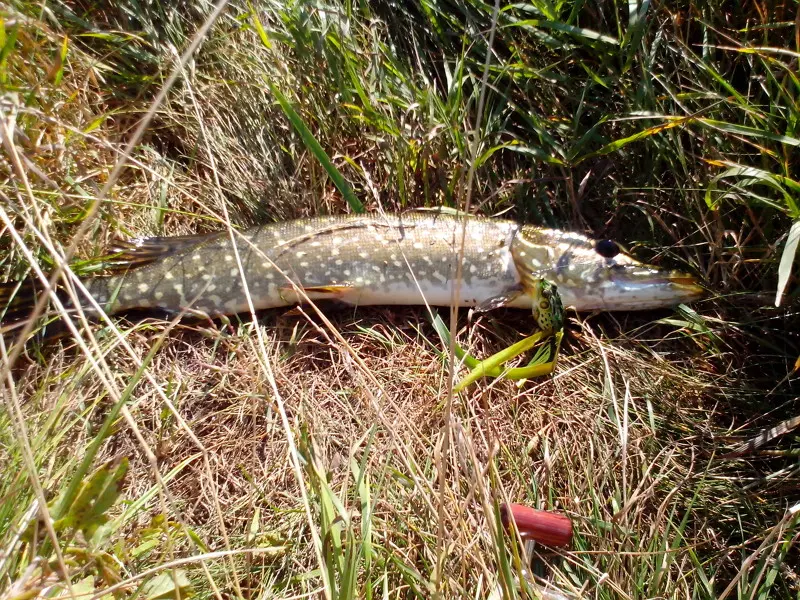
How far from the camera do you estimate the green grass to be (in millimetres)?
2051

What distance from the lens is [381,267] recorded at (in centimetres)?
251

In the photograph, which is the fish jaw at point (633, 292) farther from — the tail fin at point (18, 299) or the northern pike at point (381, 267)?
the tail fin at point (18, 299)

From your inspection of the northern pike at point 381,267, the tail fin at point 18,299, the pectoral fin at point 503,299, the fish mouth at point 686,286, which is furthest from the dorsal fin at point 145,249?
the fish mouth at point 686,286

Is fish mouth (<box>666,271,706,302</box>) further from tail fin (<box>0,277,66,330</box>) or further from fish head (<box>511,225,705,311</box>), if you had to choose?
tail fin (<box>0,277,66,330</box>)

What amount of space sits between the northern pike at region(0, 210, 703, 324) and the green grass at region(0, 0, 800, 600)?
0.41 ft

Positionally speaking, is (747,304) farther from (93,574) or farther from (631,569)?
(93,574)

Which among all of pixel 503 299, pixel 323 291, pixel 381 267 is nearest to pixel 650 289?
pixel 503 299

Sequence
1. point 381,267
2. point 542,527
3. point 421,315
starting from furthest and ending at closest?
point 421,315, point 381,267, point 542,527

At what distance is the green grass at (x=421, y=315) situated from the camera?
2051 mm

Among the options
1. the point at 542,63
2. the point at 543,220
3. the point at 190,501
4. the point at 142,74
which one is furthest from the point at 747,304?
the point at 142,74

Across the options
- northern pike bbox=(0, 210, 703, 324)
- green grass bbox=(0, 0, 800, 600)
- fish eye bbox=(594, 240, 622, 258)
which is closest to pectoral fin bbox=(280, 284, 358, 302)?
northern pike bbox=(0, 210, 703, 324)

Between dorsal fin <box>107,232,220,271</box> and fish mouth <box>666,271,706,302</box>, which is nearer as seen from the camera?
fish mouth <box>666,271,706,302</box>

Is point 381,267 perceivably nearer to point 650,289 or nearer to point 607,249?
point 607,249

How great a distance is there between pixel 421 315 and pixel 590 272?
717 millimetres
